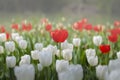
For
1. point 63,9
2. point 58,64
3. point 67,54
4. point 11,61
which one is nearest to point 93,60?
point 67,54

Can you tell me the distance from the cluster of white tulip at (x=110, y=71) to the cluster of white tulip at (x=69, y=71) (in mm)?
107

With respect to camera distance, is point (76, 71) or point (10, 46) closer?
point (76, 71)

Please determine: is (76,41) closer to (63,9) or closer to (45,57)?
(45,57)

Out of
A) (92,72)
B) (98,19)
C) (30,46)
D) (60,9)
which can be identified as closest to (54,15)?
(60,9)

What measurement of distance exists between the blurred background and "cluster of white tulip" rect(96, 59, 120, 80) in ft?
13.8

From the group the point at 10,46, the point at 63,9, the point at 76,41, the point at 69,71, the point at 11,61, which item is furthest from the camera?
the point at 63,9

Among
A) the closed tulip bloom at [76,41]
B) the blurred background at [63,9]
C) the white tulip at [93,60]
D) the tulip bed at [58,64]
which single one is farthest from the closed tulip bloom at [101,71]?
the blurred background at [63,9]

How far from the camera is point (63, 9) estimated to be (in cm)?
607

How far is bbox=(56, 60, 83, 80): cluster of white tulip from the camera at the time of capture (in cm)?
134

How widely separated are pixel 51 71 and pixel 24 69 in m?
0.27

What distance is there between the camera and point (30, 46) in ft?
7.11

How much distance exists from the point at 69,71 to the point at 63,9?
15.6 ft

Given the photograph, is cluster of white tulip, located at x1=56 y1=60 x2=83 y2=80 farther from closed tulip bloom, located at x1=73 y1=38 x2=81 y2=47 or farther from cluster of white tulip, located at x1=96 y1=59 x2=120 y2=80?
closed tulip bloom, located at x1=73 y1=38 x2=81 y2=47

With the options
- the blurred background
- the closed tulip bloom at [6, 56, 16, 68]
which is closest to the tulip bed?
the closed tulip bloom at [6, 56, 16, 68]
